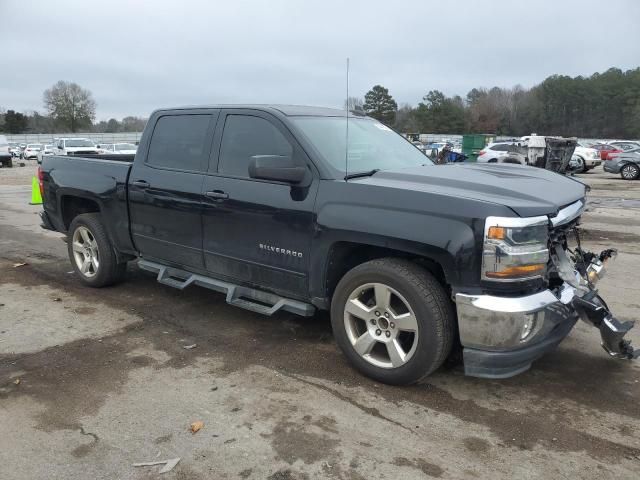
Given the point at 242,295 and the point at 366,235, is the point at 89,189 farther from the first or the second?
the point at 366,235

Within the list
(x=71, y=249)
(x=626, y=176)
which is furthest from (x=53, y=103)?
(x=71, y=249)

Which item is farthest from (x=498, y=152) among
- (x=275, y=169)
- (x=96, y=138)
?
(x=96, y=138)

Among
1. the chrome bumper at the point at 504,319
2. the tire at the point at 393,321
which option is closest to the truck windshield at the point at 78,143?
the tire at the point at 393,321

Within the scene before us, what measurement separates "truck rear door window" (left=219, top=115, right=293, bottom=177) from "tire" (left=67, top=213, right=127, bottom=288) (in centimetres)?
195

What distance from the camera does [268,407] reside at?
11.2 ft

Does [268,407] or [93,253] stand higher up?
[93,253]

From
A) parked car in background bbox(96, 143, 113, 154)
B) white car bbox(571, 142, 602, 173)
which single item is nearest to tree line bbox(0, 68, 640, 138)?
parked car in background bbox(96, 143, 113, 154)

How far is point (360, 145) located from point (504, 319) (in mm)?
1905

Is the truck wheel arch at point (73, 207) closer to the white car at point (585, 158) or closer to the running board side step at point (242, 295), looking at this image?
the running board side step at point (242, 295)

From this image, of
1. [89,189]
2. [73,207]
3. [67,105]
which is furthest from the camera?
[67,105]

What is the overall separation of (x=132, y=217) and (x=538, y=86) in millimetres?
103851

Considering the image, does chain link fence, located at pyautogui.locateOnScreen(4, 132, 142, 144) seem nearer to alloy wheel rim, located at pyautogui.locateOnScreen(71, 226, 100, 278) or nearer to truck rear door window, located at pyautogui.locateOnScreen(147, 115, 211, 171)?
alloy wheel rim, located at pyautogui.locateOnScreen(71, 226, 100, 278)

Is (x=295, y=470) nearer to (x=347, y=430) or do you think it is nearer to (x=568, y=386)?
(x=347, y=430)

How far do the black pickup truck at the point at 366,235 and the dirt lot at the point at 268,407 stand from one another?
33 cm
